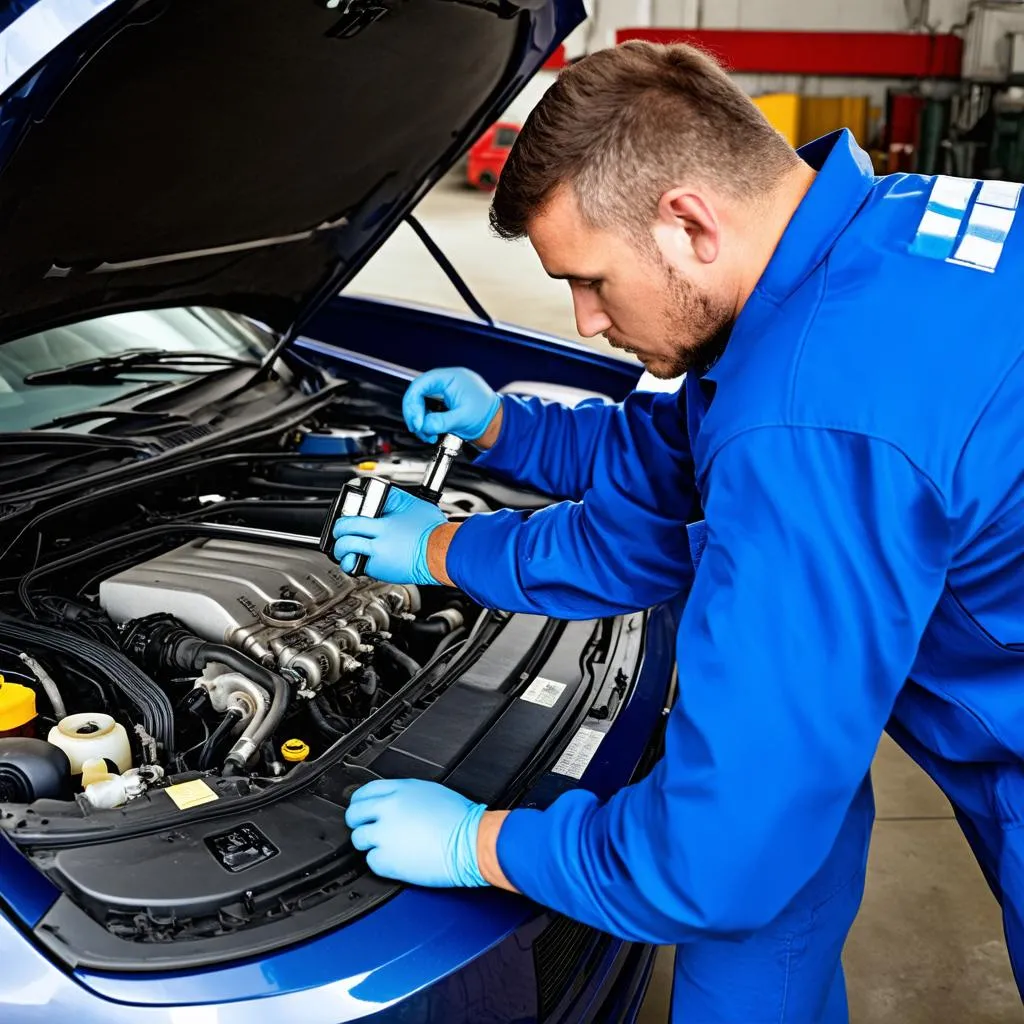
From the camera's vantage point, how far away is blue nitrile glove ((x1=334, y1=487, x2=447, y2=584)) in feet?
5.17

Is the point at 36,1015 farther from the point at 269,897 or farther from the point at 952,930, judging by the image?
the point at 952,930

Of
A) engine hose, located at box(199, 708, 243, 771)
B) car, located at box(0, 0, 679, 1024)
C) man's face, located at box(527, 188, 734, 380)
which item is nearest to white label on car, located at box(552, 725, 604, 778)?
car, located at box(0, 0, 679, 1024)

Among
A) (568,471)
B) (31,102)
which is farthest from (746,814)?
(31,102)

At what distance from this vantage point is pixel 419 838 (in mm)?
1169

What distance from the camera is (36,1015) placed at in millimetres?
1005

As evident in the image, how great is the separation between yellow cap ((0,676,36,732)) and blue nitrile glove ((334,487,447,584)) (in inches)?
17.7

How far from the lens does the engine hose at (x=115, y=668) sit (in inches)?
54.5

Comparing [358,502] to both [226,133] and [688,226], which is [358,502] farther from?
[688,226]

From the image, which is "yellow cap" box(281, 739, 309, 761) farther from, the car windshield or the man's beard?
the car windshield

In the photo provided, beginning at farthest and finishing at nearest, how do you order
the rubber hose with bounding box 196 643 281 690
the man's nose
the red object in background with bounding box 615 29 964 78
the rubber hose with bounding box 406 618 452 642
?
the red object in background with bounding box 615 29 964 78 < the rubber hose with bounding box 406 618 452 642 < the rubber hose with bounding box 196 643 281 690 < the man's nose

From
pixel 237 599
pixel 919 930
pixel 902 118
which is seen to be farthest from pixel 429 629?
pixel 902 118

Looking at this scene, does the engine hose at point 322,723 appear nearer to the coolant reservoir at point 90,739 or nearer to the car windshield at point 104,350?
the coolant reservoir at point 90,739

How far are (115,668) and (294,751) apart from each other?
261mm

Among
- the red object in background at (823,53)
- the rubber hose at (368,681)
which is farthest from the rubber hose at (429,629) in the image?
the red object in background at (823,53)
